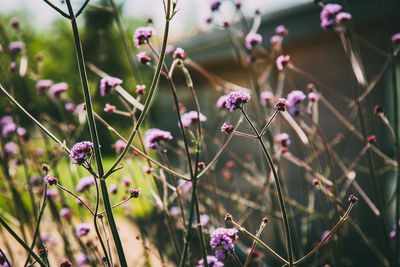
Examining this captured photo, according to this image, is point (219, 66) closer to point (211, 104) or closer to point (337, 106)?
point (211, 104)

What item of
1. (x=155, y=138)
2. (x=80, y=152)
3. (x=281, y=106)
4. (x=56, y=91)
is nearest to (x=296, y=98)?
(x=281, y=106)

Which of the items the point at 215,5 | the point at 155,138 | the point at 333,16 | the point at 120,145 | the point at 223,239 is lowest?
the point at 223,239

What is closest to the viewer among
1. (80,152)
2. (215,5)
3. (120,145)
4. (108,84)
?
(80,152)

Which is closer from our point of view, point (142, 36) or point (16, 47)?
point (142, 36)

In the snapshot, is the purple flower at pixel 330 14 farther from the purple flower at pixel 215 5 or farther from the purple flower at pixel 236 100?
the purple flower at pixel 236 100

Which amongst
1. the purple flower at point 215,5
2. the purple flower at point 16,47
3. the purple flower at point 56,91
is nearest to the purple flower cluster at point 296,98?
the purple flower at point 215,5

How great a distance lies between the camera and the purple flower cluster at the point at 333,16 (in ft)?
7.02

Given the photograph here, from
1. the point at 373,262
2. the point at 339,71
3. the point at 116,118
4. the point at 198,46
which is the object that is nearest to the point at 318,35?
the point at 339,71

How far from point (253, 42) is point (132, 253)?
4201mm

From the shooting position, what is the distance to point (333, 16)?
7.37 feet

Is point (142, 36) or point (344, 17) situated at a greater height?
point (142, 36)

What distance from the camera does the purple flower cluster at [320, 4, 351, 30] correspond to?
2139mm

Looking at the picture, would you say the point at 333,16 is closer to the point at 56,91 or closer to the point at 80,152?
the point at 80,152

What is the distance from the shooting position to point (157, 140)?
181cm
